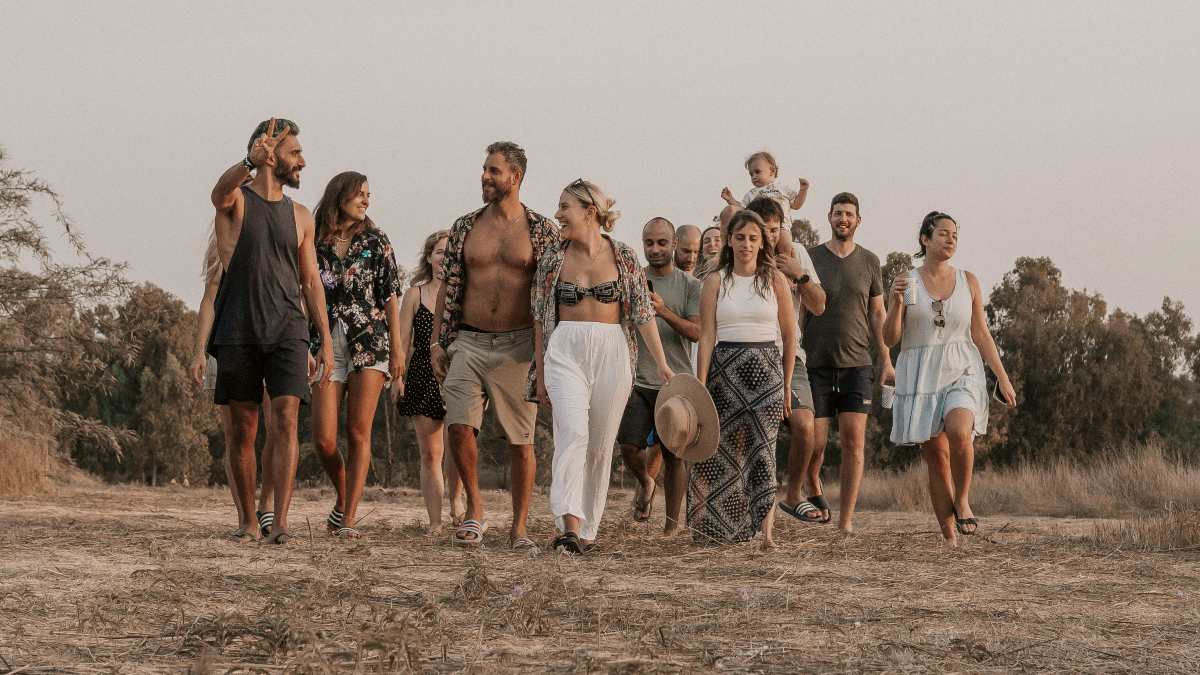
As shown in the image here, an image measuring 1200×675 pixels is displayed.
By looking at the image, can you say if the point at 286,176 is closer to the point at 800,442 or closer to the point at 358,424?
the point at 358,424

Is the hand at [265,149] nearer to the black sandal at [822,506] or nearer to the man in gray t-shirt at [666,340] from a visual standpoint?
the man in gray t-shirt at [666,340]

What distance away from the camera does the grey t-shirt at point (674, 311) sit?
1044 cm

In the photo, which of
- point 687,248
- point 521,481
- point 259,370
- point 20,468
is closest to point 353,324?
point 259,370

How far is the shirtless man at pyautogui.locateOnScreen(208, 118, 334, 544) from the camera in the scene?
817cm

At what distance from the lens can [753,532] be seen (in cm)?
926

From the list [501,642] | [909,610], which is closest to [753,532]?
[909,610]

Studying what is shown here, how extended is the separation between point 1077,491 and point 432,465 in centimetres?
969

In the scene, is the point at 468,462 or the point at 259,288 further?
the point at 468,462

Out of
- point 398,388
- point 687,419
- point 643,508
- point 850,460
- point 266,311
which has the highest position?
point 266,311

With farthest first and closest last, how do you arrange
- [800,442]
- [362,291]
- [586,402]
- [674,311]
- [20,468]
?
[20,468], [800,442], [674,311], [362,291], [586,402]

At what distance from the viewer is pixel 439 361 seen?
9.25 m

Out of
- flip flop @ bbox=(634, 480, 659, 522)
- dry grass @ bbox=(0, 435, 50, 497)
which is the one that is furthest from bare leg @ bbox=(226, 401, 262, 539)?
dry grass @ bbox=(0, 435, 50, 497)

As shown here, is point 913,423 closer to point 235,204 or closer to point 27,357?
point 235,204

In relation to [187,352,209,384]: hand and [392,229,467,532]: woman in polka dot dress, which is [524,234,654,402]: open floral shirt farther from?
[187,352,209,384]: hand
